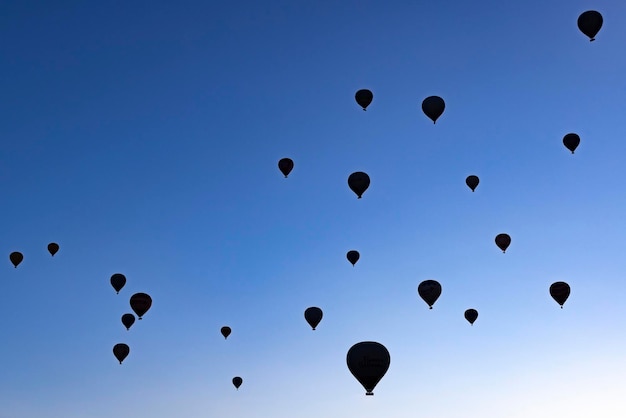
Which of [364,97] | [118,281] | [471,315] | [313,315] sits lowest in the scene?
[471,315]

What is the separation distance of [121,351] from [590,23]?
33859 millimetres

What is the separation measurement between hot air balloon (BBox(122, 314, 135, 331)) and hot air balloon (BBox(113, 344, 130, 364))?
4.06 ft

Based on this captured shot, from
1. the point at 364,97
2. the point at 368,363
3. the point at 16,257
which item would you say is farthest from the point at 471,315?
the point at 16,257

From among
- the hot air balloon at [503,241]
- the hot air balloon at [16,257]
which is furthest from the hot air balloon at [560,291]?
the hot air balloon at [16,257]

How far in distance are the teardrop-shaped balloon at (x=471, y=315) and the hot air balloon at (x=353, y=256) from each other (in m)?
8.21

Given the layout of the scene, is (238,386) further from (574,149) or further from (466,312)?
(574,149)

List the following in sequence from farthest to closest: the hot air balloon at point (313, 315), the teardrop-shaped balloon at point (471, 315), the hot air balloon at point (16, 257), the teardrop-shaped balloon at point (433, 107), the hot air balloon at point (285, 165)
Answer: the teardrop-shaped balloon at point (471, 315), the hot air balloon at point (313, 315), the hot air balloon at point (16, 257), the hot air balloon at point (285, 165), the teardrop-shaped balloon at point (433, 107)

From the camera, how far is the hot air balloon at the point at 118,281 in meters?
47.7

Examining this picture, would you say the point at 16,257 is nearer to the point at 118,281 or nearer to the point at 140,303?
the point at 118,281

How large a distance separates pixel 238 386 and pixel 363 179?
22.8 m

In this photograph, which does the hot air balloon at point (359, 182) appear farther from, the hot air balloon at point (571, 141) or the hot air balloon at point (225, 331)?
the hot air balloon at point (225, 331)

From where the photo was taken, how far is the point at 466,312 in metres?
50.9

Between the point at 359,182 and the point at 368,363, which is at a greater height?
the point at 359,182

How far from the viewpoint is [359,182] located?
43312 mm
